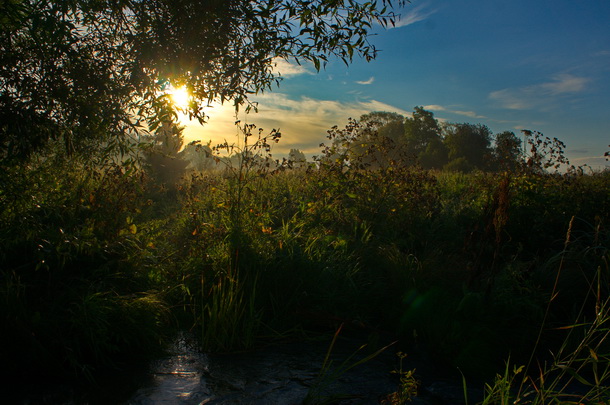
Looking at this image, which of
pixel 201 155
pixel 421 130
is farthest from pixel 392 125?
pixel 201 155

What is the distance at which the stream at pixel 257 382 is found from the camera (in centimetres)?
320

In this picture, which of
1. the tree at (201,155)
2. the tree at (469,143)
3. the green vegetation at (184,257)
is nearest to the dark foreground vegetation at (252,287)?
the green vegetation at (184,257)

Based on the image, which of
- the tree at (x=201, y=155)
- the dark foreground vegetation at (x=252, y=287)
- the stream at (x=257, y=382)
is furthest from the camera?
the tree at (x=201, y=155)

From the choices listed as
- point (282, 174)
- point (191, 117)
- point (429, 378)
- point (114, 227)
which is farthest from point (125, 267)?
point (282, 174)

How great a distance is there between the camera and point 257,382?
3.51 meters

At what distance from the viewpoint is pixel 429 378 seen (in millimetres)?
3773

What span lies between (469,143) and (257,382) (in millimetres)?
42504

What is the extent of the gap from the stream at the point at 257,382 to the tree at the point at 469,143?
131 ft

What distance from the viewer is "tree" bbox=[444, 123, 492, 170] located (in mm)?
41281

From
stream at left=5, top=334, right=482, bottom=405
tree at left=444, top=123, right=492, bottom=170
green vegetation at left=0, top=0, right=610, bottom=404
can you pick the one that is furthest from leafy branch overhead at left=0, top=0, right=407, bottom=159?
tree at left=444, top=123, right=492, bottom=170

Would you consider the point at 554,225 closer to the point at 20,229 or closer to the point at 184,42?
the point at 184,42

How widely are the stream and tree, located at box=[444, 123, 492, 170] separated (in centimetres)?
4003

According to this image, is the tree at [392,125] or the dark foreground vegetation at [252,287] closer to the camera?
the dark foreground vegetation at [252,287]

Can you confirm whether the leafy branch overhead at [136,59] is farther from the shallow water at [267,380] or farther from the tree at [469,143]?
the tree at [469,143]
